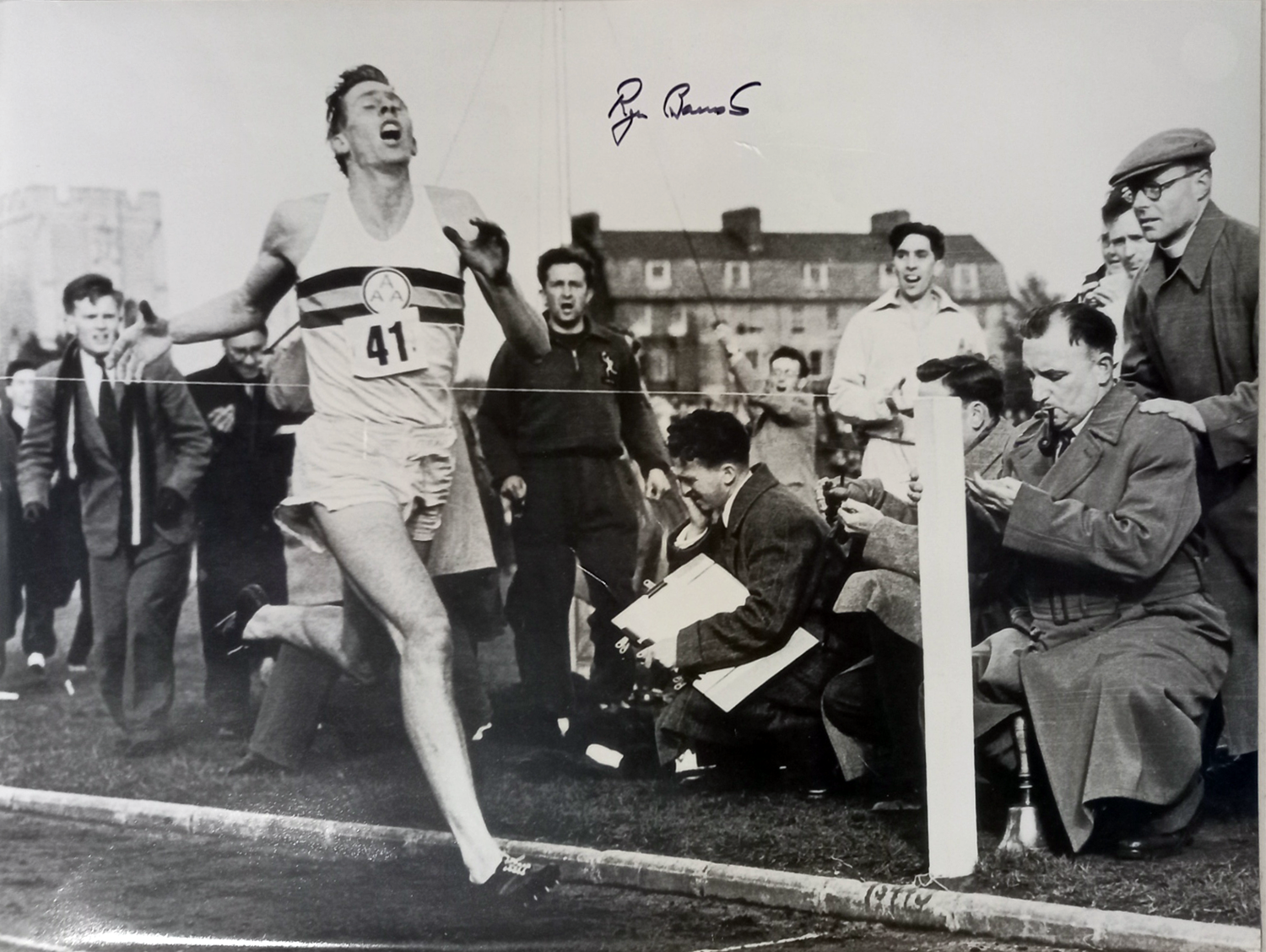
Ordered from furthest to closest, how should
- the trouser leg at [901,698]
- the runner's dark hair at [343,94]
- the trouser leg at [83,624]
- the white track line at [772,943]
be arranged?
the trouser leg at [83,624]
the runner's dark hair at [343,94]
the trouser leg at [901,698]
the white track line at [772,943]

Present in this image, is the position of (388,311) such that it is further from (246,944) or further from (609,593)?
(246,944)

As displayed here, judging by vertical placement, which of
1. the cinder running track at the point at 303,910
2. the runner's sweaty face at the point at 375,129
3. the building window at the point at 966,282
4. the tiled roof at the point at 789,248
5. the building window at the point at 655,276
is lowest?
the cinder running track at the point at 303,910

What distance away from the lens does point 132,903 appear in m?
4.13

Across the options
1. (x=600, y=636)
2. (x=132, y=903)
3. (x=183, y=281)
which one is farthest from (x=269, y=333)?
(x=132, y=903)

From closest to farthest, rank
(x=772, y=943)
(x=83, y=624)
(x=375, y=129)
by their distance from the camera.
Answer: (x=772, y=943)
(x=375, y=129)
(x=83, y=624)

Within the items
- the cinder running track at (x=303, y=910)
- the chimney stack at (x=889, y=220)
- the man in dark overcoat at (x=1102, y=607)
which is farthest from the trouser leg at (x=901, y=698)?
the chimney stack at (x=889, y=220)

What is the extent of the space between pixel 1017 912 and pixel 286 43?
4019 millimetres

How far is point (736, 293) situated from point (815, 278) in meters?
0.29

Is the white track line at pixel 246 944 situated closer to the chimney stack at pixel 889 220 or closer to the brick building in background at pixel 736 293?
the brick building in background at pixel 736 293

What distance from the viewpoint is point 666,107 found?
4.10 m

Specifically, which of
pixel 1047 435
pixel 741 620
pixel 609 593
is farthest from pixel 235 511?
pixel 1047 435

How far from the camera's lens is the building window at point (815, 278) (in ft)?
13.4

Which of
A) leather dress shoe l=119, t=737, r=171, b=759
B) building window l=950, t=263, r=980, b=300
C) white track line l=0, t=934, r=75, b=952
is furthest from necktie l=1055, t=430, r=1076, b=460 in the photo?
white track line l=0, t=934, r=75, b=952

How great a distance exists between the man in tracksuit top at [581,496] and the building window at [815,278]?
27.1 inches
